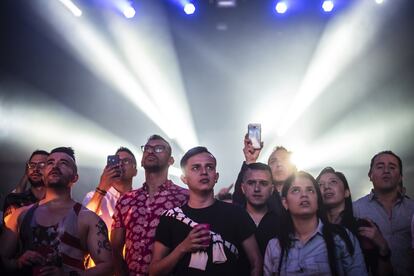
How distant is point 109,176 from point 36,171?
3.20ft

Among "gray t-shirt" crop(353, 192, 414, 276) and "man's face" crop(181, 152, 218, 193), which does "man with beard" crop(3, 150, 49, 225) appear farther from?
"gray t-shirt" crop(353, 192, 414, 276)

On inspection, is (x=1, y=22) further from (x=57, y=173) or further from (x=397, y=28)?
(x=397, y=28)

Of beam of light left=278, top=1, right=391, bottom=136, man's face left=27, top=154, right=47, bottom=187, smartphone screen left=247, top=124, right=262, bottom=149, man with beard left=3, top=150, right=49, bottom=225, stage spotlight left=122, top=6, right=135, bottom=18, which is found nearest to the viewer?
smartphone screen left=247, top=124, right=262, bottom=149

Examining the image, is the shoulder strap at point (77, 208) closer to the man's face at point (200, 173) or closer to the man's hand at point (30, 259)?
the man's hand at point (30, 259)

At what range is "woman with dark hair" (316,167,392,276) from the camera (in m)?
2.93

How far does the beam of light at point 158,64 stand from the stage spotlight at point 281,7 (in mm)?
2094

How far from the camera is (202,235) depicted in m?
2.70

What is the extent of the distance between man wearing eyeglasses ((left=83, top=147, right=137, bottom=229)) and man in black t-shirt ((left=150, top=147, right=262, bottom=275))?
1087mm

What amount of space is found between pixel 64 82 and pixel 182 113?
235 cm

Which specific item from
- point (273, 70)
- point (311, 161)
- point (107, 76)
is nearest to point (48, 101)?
point (107, 76)

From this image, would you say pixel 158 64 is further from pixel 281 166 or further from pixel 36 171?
pixel 281 166

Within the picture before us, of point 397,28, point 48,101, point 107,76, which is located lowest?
point 48,101

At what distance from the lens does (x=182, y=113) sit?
330 inches

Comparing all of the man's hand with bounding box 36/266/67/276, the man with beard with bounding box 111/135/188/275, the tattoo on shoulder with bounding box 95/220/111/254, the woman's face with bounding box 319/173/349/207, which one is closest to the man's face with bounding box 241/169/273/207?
the woman's face with bounding box 319/173/349/207
